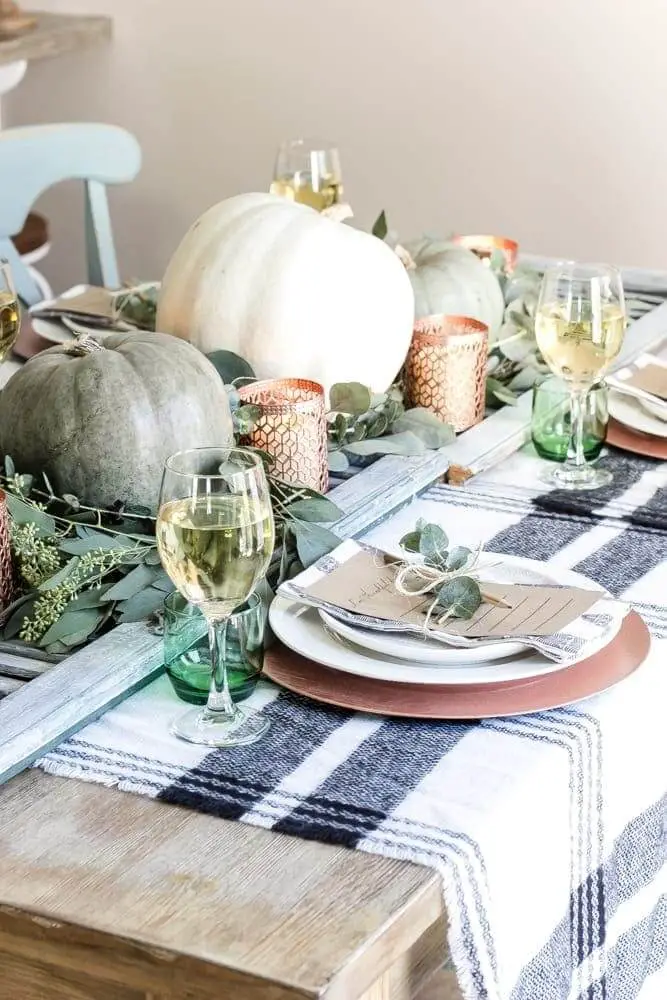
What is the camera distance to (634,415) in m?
1.41

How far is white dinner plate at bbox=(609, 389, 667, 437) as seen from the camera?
138 centimetres

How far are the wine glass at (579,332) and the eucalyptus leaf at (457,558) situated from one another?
31 centimetres

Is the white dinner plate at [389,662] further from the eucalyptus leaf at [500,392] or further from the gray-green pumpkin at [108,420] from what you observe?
the eucalyptus leaf at [500,392]

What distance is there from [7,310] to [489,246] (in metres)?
0.69

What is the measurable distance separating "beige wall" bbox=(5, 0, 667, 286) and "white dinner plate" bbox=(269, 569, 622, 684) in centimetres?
239

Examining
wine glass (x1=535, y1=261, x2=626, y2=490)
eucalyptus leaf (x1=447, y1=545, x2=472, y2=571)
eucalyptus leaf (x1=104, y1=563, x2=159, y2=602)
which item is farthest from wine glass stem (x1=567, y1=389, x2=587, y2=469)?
eucalyptus leaf (x1=104, y1=563, x2=159, y2=602)

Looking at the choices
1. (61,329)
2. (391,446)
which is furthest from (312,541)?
(61,329)

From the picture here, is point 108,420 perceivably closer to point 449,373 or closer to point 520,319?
point 449,373

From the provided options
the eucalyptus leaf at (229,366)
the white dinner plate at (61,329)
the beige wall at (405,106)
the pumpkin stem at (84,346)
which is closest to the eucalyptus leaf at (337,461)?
the eucalyptus leaf at (229,366)

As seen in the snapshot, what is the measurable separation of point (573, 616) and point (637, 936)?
222 mm

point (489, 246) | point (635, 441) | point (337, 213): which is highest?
point (337, 213)

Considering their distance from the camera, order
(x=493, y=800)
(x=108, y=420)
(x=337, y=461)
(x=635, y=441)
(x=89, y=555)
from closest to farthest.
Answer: (x=493, y=800), (x=89, y=555), (x=108, y=420), (x=337, y=461), (x=635, y=441)

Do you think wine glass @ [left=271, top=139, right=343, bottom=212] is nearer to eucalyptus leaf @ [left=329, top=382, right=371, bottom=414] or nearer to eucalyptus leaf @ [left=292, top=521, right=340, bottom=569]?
eucalyptus leaf @ [left=329, top=382, right=371, bottom=414]

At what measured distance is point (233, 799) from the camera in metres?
0.78
